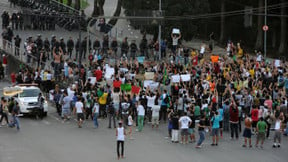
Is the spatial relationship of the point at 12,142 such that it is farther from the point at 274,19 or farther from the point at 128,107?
the point at 274,19

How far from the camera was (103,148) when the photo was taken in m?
28.0

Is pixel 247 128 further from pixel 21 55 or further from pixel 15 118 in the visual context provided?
pixel 21 55

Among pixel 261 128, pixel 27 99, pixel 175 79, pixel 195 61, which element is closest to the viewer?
pixel 261 128

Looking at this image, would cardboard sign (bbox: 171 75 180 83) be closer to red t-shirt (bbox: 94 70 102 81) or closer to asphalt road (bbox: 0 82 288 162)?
asphalt road (bbox: 0 82 288 162)

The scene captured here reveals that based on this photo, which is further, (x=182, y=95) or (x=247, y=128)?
(x=182, y=95)

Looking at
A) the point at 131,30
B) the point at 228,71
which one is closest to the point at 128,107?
the point at 228,71

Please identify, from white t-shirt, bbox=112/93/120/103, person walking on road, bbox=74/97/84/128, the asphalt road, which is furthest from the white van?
white t-shirt, bbox=112/93/120/103

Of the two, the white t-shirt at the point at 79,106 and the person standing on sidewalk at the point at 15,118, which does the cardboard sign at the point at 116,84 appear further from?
the person standing on sidewalk at the point at 15,118

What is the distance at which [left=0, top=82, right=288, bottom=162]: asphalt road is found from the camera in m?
26.5

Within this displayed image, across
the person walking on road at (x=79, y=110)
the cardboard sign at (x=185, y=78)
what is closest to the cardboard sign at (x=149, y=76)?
the cardboard sign at (x=185, y=78)

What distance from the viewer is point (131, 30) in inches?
2527

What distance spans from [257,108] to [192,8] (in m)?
28.3

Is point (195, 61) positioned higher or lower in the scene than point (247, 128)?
higher

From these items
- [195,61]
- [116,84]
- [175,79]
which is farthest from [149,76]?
[195,61]
